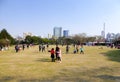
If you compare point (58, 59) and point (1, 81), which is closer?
point (1, 81)

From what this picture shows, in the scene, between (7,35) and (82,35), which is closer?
(7,35)

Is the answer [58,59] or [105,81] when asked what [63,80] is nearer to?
[105,81]

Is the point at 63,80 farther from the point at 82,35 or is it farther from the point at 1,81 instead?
the point at 82,35

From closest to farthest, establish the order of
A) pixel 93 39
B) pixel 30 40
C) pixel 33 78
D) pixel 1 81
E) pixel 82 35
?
pixel 1 81
pixel 33 78
pixel 30 40
pixel 93 39
pixel 82 35

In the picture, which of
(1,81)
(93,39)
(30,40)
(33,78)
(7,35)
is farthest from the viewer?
(93,39)

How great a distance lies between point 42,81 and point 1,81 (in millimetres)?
2040

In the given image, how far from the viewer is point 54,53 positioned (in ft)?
81.4

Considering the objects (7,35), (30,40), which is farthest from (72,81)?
(30,40)

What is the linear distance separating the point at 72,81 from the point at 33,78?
2193mm

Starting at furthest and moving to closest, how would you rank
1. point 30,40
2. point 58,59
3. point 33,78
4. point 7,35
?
point 30,40 < point 7,35 < point 58,59 < point 33,78

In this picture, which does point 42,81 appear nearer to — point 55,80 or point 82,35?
point 55,80

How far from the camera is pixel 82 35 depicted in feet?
648

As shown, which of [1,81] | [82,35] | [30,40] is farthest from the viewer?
[82,35]

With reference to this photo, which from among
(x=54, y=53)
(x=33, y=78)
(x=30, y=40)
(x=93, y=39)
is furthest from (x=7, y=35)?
(x=33, y=78)
